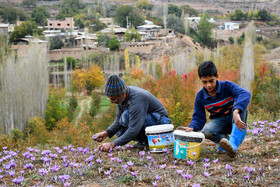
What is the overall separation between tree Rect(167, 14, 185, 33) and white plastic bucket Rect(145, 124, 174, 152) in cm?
6749

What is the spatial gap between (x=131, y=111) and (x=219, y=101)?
1.02 m

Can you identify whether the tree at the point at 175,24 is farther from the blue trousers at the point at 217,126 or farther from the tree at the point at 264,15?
the blue trousers at the point at 217,126

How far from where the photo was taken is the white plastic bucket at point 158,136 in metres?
3.57

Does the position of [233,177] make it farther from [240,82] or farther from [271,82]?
[240,82]

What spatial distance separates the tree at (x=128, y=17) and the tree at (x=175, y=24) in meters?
7.83

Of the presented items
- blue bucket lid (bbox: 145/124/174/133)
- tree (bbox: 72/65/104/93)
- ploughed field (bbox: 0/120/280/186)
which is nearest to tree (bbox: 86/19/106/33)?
tree (bbox: 72/65/104/93)

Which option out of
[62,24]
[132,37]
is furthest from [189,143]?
[62,24]

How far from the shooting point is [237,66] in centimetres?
1812

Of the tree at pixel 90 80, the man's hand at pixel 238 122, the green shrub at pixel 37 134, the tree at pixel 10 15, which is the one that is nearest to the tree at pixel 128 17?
the tree at pixel 10 15

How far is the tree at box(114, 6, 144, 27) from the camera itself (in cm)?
7650

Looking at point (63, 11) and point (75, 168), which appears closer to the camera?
point (75, 168)

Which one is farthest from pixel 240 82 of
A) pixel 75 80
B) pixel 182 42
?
pixel 182 42

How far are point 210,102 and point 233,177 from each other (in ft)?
3.55

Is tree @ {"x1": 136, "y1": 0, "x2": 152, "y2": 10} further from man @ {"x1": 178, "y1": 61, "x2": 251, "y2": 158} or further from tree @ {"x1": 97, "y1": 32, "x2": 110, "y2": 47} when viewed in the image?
man @ {"x1": 178, "y1": 61, "x2": 251, "y2": 158}
